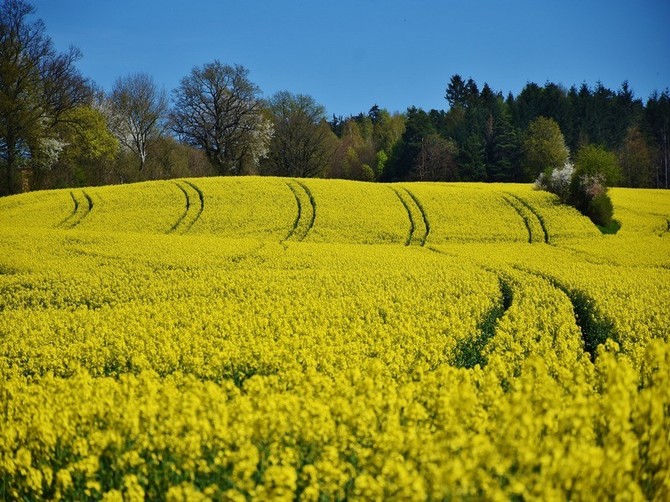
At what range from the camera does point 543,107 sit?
269 ft

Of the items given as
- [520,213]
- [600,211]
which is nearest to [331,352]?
[520,213]

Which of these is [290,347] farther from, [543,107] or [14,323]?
[543,107]

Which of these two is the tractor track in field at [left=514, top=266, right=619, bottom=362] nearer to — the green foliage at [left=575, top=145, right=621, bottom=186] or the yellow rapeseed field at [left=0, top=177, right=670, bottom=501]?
the yellow rapeseed field at [left=0, top=177, right=670, bottom=501]

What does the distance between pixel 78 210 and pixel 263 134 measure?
26.3 meters

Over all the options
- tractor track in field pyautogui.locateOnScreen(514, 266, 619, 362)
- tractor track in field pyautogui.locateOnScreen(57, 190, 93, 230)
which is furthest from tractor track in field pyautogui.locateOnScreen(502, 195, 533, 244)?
tractor track in field pyautogui.locateOnScreen(57, 190, 93, 230)

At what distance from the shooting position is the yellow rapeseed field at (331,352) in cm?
496

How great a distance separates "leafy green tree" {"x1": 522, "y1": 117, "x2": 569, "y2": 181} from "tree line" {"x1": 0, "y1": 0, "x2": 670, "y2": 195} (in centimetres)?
14

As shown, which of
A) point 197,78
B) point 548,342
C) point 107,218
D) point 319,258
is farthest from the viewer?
point 197,78

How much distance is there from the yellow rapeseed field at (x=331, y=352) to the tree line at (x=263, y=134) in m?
12.1

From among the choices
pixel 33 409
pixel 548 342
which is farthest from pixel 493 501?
pixel 548 342

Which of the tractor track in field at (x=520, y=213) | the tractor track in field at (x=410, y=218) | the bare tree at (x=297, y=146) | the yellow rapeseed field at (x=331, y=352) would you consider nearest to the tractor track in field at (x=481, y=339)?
the yellow rapeseed field at (x=331, y=352)

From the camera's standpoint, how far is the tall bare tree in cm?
4034

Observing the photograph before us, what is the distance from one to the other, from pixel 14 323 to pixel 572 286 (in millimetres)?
14283

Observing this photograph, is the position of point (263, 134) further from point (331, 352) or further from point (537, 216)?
point (331, 352)
